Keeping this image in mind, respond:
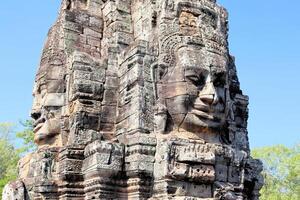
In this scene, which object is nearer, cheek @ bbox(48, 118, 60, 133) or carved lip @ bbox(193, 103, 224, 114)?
carved lip @ bbox(193, 103, 224, 114)

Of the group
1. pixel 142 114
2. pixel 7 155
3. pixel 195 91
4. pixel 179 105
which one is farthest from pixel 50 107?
pixel 7 155

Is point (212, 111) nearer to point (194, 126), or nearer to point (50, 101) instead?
point (194, 126)

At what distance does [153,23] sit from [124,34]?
0.74 m

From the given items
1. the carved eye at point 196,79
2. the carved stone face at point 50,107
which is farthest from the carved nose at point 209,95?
the carved stone face at point 50,107

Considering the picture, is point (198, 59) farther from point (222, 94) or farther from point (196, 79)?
point (222, 94)

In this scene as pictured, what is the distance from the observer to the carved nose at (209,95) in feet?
27.4

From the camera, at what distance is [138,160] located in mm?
7906

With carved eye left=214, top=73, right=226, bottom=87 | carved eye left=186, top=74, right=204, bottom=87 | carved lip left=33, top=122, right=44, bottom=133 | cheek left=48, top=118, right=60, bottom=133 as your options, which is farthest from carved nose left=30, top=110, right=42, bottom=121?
carved eye left=214, top=73, right=226, bottom=87

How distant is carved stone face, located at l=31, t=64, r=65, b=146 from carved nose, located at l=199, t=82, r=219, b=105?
2.92m

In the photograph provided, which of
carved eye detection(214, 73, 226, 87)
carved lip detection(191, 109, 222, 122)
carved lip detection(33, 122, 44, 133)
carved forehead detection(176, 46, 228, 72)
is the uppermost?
carved forehead detection(176, 46, 228, 72)

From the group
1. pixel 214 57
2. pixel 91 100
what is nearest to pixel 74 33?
pixel 91 100

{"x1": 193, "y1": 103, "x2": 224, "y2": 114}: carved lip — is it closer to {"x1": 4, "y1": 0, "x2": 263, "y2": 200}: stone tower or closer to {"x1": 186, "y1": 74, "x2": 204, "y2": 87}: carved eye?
{"x1": 4, "y1": 0, "x2": 263, "y2": 200}: stone tower

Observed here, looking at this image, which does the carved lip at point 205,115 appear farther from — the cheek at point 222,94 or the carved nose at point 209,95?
the cheek at point 222,94

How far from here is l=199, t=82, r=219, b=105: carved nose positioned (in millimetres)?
8344
